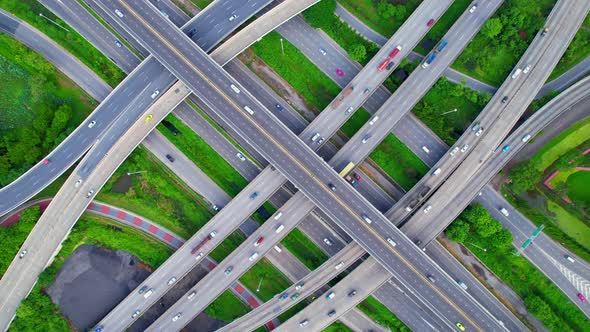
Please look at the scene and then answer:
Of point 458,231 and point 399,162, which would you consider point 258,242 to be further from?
point 458,231

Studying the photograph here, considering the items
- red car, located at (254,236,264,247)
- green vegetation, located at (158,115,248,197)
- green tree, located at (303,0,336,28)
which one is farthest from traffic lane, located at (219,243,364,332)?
green tree, located at (303,0,336,28)

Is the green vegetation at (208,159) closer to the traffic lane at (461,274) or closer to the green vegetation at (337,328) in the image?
the green vegetation at (337,328)

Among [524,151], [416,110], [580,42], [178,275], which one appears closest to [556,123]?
[524,151]

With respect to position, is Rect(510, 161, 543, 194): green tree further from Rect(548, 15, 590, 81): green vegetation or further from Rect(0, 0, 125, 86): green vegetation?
Rect(0, 0, 125, 86): green vegetation

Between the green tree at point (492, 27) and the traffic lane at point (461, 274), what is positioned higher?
the green tree at point (492, 27)

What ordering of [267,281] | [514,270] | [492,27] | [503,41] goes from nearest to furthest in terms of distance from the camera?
[492,27]
[503,41]
[514,270]
[267,281]

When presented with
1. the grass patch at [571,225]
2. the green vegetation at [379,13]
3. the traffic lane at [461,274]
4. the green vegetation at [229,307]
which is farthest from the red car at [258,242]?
the grass patch at [571,225]

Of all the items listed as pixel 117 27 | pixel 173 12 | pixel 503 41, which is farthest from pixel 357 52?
pixel 117 27
